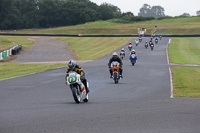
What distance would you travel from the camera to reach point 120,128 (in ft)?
28.9

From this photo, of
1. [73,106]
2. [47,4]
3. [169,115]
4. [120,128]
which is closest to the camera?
[120,128]

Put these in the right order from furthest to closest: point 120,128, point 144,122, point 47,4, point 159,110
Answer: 1. point 47,4
2. point 159,110
3. point 144,122
4. point 120,128

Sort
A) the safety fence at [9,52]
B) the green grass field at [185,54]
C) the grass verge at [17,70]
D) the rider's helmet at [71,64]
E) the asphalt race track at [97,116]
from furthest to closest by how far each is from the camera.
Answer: the safety fence at [9,52], the green grass field at [185,54], the grass verge at [17,70], the rider's helmet at [71,64], the asphalt race track at [97,116]

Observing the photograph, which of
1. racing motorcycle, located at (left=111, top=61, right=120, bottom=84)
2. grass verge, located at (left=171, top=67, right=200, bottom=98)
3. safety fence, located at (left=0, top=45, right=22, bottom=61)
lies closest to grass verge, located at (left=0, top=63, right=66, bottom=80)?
racing motorcycle, located at (left=111, top=61, right=120, bottom=84)

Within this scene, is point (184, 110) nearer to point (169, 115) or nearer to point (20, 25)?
point (169, 115)

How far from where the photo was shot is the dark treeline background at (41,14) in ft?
461

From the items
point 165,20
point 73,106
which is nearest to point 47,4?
point 165,20

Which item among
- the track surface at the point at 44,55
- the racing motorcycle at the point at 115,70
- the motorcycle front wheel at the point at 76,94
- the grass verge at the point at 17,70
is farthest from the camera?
the track surface at the point at 44,55

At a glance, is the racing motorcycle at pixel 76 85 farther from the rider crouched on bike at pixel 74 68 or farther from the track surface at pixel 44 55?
the track surface at pixel 44 55

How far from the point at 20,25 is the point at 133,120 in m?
134

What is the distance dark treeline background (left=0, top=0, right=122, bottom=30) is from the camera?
140 metres

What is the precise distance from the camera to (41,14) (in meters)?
150

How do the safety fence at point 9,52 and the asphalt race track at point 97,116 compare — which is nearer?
the asphalt race track at point 97,116

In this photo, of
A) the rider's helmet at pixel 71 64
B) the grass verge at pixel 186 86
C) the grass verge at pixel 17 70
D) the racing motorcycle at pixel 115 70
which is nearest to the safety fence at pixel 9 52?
the grass verge at pixel 17 70
